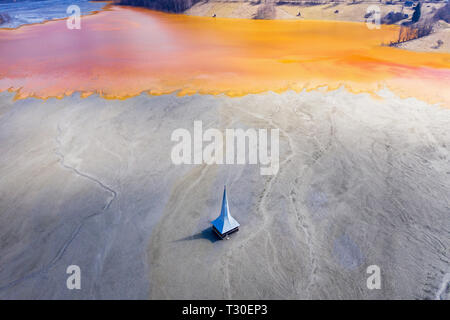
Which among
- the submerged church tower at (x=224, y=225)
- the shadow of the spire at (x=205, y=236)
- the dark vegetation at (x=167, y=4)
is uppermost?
the dark vegetation at (x=167, y=4)

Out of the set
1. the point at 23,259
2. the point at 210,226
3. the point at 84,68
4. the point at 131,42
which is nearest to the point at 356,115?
the point at 210,226

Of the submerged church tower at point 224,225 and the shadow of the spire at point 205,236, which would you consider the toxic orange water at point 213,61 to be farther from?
the shadow of the spire at point 205,236

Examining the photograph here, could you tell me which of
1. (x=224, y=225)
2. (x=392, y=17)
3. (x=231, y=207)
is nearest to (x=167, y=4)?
(x=392, y=17)

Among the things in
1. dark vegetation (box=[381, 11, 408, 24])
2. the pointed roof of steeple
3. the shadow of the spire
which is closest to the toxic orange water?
dark vegetation (box=[381, 11, 408, 24])

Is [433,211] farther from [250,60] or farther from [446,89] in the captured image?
[250,60]

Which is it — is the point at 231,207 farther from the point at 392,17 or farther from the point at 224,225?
the point at 392,17

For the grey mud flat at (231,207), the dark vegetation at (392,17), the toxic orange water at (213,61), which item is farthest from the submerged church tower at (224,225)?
the dark vegetation at (392,17)
